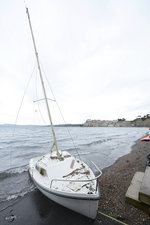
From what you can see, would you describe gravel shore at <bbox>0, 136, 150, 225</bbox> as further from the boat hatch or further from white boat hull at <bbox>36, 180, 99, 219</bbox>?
the boat hatch

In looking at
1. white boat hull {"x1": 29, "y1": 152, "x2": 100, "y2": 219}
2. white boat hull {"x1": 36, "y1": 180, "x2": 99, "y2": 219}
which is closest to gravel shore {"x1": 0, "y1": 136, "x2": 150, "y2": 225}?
white boat hull {"x1": 36, "y1": 180, "x2": 99, "y2": 219}

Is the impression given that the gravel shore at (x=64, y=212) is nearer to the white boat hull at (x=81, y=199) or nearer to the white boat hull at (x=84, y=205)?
the white boat hull at (x=84, y=205)

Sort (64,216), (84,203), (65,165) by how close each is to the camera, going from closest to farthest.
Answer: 1. (84,203)
2. (64,216)
3. (65,165)

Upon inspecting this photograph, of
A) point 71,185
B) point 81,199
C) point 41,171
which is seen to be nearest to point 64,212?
point 71,185

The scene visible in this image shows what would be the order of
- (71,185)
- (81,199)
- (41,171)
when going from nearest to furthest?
(81,199), (71,185), (41,171)

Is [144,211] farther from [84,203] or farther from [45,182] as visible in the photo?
[45,182]

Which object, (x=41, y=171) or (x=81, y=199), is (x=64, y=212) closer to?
(x=81, y=199)

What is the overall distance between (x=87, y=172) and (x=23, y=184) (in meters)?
6.48

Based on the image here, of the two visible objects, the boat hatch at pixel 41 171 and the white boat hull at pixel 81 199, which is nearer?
the white boat hull at pixel 81 199

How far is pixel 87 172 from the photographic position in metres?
5.75

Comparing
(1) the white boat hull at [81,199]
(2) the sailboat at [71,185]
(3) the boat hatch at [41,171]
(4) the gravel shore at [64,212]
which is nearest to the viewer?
(1) the white boat hull at [81,199]

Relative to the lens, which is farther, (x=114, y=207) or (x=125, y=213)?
(x=114, y=207)

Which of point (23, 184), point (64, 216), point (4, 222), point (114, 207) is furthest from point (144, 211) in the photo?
point (23, 184)

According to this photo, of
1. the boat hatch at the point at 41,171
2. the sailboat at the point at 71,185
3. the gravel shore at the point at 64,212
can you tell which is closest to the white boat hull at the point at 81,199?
the sailboat at the point at 71,185
